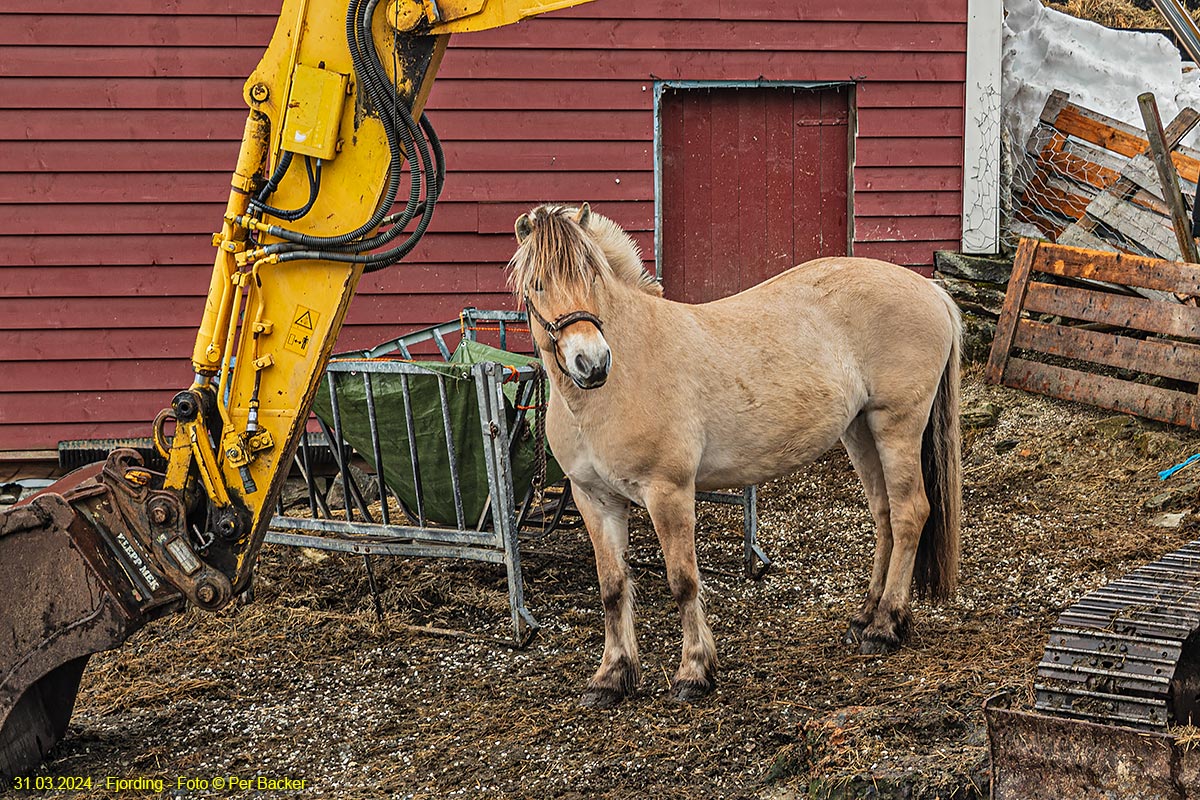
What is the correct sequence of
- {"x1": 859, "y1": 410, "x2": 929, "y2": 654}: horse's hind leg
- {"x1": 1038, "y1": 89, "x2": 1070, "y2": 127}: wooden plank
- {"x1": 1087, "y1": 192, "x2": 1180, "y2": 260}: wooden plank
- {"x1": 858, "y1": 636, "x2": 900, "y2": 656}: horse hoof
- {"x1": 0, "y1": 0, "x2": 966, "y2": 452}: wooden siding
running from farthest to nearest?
{"x1": 1038, "y1": 89, "x2": 1070, "y2": 127}: wooden plank
{"x1": 1087, "y1": 192, "x2": 1180, "y2": 260}: wooden plank
{"x1": 0, "y1": 0, "x2": 966, "y2": 452}: wooden siding
{"x1": 859, "y1": 410, "x2": 929, "y2": 654}: horse's hind leg
{"x1": 858, "y1": 636, "x2": 900, "y2": 656}: horse hoof

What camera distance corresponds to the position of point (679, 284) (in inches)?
344

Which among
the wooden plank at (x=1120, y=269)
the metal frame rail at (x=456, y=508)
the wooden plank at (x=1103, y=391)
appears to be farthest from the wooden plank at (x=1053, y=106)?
the metal frame rail at (x=456, y=508)

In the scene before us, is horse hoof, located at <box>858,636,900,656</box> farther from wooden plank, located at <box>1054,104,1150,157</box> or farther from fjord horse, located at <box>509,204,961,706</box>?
wooden plank, located at <box>1054,104,1150,157</box>

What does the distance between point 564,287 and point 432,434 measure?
174 cm

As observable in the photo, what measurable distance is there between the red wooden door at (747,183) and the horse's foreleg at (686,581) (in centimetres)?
459

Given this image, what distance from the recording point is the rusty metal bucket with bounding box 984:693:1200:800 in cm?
263

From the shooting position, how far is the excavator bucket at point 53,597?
388 centimetres

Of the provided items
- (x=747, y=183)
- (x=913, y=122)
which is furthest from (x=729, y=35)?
(x=913, y=122)

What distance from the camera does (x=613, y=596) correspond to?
4391mm

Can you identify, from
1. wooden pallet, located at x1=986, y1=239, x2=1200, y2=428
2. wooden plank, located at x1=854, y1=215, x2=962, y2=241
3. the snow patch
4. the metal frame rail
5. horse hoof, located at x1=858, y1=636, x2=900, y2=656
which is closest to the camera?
horse hoof, located at x1=858, y1=636, x2=900, y2=656

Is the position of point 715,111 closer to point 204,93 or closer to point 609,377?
point 204,93

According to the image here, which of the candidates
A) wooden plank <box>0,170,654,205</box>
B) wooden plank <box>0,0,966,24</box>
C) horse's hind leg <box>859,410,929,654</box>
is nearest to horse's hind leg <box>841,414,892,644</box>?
horse's hind leg <box>859,410,929,654</box>

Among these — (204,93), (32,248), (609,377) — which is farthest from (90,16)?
(609,377)

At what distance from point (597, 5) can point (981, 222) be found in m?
3.44
